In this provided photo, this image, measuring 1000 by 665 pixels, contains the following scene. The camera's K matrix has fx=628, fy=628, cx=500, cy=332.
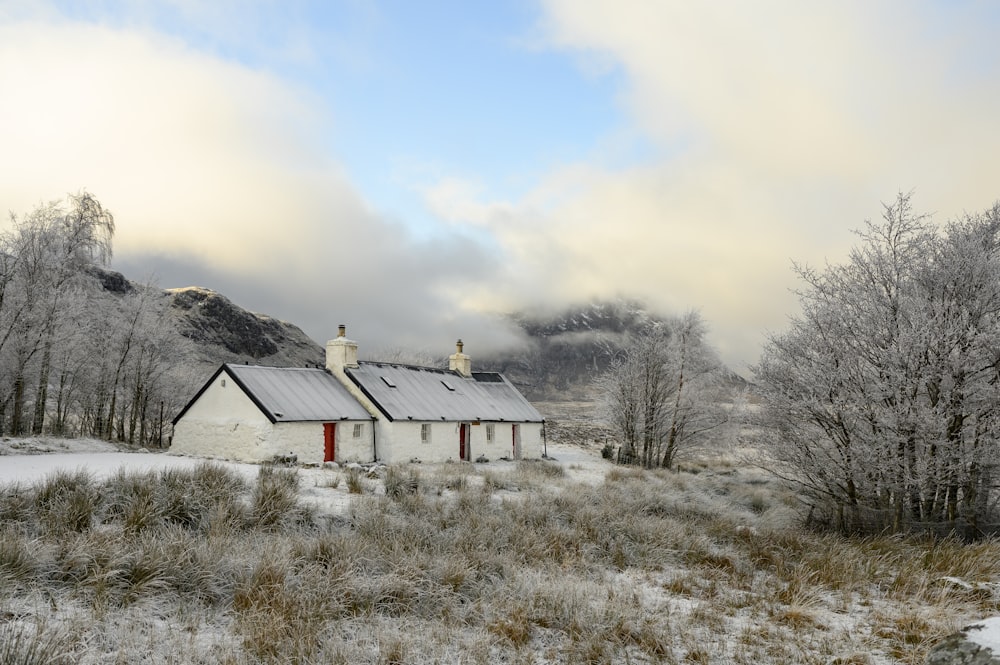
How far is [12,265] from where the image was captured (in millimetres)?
26062

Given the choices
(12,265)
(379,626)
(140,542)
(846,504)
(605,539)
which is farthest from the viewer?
(12,265)

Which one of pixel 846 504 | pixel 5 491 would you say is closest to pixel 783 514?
pixel 846 504

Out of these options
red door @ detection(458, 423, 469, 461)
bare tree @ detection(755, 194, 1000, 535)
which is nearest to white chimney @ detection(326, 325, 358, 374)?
red door @ detection(458, 423, 469, 461)

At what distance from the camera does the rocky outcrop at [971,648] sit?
4.45 meters

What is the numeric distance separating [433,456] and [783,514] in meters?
17.3

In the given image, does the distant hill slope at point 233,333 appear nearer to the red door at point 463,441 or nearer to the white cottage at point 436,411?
the white cottage at point 436,411

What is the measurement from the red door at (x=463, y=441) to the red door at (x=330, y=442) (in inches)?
296

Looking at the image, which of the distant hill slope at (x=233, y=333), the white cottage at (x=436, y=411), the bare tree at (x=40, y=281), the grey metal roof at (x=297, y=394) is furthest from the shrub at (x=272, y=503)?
the distant hill slope at (x=233, y=333)

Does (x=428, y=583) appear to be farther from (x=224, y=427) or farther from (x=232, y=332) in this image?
(x=232, y=332)

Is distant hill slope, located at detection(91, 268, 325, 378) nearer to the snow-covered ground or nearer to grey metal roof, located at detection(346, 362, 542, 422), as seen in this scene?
grey metal roof, located at detection(346, 362, 542, 422)

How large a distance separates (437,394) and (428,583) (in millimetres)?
26988

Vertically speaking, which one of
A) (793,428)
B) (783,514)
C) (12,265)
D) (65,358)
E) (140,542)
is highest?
(12,265)

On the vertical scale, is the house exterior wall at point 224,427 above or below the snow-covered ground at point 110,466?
above

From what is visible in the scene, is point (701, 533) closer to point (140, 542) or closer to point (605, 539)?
point (605, 539)
